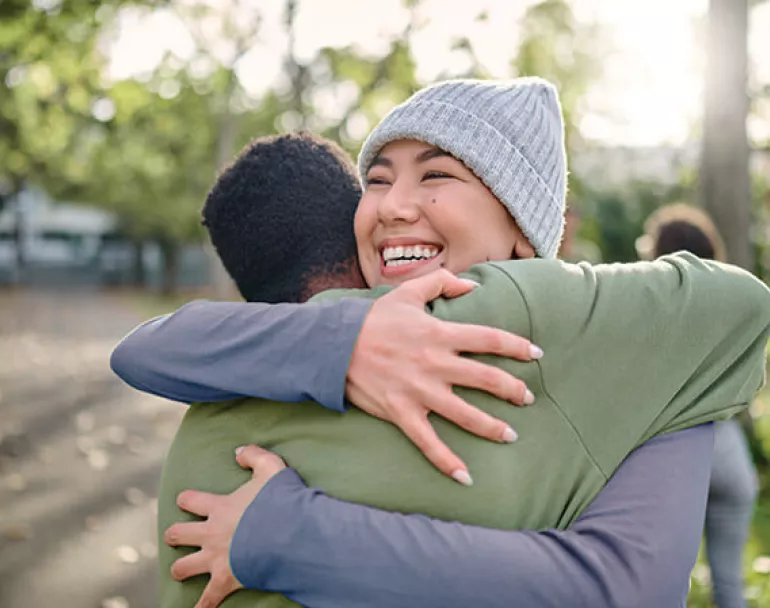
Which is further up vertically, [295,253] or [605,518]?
[295,253]

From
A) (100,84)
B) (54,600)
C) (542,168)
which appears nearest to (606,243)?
(100,84)

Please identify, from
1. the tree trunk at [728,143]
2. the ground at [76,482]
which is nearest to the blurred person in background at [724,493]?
the ground at [76,482]

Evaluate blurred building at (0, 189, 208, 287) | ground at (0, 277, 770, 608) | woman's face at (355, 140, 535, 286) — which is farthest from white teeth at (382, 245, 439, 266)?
blurred building at (0, 189, 208, 287)

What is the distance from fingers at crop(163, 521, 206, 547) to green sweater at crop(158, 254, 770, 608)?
0.03m

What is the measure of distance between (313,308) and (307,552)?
18.2 inches

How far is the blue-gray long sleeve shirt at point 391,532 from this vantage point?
59.1 inches

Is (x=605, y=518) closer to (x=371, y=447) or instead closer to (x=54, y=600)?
(x=371, y=447)

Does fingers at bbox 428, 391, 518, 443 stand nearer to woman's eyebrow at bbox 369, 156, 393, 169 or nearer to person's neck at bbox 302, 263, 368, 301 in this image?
person's neck at bbox 302, 263, 368, 301

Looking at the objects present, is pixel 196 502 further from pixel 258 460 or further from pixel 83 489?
pixel 83 489

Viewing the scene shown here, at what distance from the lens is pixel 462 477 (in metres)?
1.54

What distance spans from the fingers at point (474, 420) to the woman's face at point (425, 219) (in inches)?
20.2

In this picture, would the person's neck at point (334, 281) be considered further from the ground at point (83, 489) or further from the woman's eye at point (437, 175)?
the ground at point (83, 489)

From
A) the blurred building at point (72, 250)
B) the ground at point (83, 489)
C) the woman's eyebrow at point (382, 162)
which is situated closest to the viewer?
the woman's eyebrow at point (382, 162)

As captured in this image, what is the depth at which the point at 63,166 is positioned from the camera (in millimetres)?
34656
